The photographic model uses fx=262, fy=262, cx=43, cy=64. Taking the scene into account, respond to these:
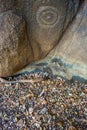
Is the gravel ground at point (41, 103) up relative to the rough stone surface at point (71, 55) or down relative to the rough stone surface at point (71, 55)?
down

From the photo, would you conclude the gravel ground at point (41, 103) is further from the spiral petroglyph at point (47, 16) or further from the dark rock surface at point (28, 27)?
the spiral petroglyph at point (47, 16)

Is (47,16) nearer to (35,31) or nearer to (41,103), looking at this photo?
(35,31)

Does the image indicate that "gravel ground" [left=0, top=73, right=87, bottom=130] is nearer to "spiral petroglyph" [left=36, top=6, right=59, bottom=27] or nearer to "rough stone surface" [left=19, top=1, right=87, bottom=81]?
"rough stone surface" [left=19, top=1, right=87, bottom=81]

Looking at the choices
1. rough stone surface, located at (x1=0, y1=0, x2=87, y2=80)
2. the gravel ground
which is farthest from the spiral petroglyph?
the gravel ground

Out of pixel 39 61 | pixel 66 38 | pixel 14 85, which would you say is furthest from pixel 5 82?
pixel 66 38

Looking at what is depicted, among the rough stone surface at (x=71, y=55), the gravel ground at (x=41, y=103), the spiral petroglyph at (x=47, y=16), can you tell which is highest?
the spiral petroglyph at (x=47, y=16)

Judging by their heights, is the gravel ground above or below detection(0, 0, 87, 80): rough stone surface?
below

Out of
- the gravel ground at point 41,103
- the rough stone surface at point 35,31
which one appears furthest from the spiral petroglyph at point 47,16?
the gravel ground at point 41,103

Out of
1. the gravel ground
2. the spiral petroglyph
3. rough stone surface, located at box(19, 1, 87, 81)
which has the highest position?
the spiral petroglyph
